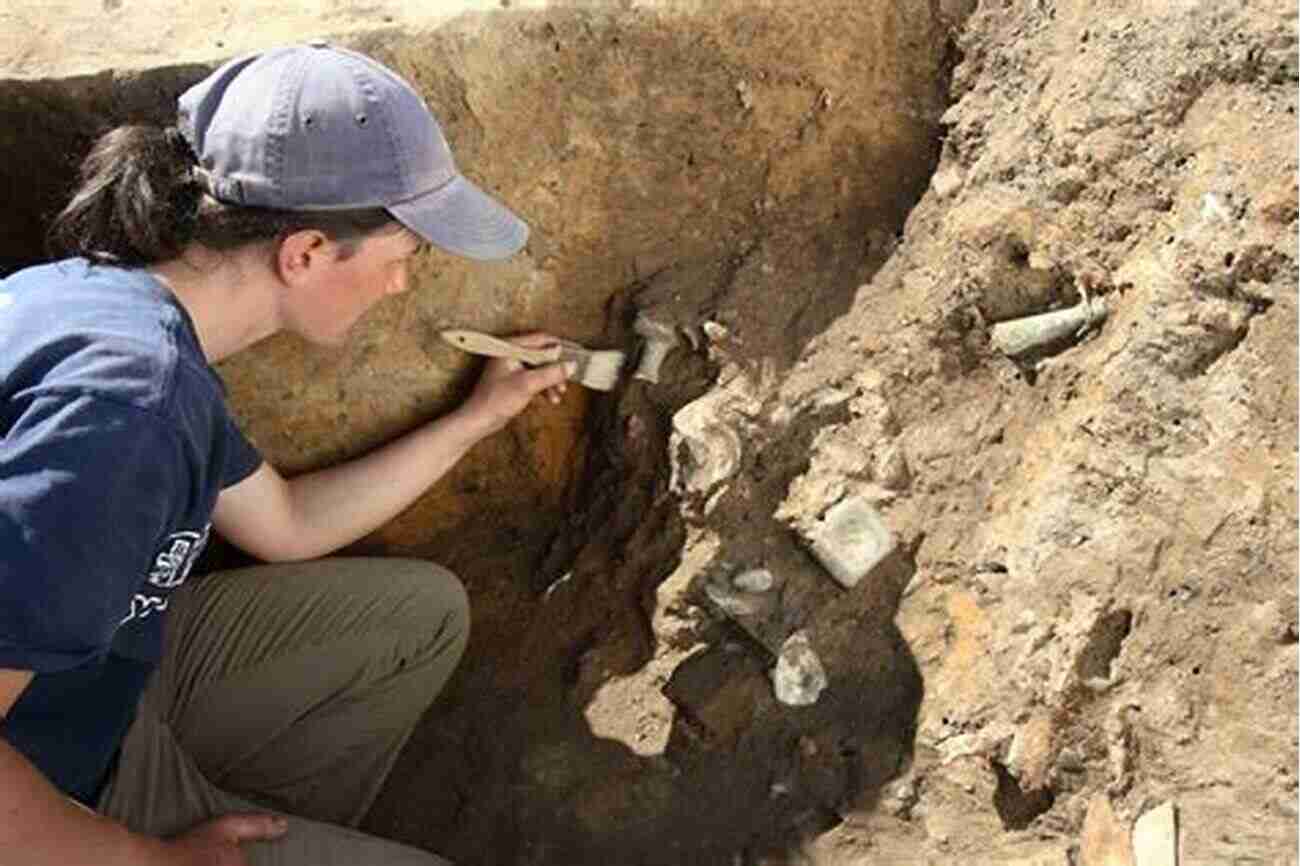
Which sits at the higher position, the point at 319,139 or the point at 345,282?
the point at 319,139

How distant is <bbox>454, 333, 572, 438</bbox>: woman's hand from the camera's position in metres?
2.39

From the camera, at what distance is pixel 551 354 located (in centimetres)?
244

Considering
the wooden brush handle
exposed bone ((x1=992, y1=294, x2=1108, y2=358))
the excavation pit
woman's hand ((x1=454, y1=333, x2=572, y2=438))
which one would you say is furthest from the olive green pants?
exposed bone ((x1=992, y1=294, x2=1108, y2=358))

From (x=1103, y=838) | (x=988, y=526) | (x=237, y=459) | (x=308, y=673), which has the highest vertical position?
(x=237, y=459)

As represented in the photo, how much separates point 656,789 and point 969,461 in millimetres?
Answer: 632

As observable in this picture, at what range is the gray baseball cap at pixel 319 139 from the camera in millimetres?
1773

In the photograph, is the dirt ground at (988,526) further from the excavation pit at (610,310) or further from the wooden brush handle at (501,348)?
the wooden brush handle at (501,348)

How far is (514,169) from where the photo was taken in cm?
241

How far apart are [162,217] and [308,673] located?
821 millimetres

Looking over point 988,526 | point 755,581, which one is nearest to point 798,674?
point 755,581

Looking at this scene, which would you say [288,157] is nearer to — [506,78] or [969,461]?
[506,78]

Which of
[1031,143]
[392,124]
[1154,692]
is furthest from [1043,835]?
[392,124]

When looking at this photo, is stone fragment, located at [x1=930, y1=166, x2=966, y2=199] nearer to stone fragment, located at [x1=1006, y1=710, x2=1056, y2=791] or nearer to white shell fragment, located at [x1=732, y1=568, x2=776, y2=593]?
white shell fragment, located at [x1=732, y1=568, x2=776, y2=593]

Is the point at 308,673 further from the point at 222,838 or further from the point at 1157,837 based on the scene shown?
the point at 1157,837
